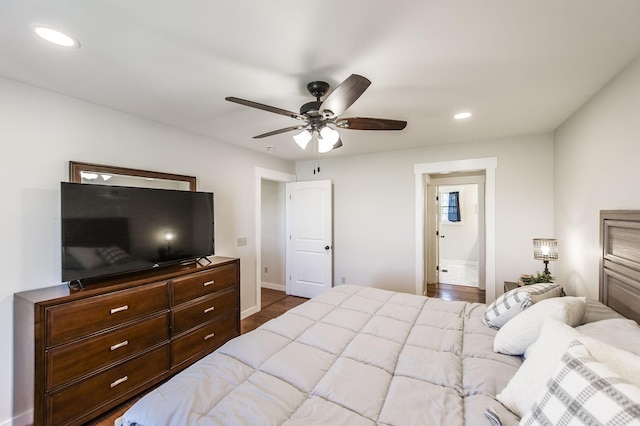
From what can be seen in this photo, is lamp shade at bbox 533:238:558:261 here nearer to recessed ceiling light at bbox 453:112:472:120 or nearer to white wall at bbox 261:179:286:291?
recessed ceiling light at bbox 453:112:472:120

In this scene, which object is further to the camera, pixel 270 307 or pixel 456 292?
pixel 456 292

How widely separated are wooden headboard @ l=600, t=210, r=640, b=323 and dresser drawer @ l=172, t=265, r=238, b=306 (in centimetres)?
317

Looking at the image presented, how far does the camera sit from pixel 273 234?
5.18 metres

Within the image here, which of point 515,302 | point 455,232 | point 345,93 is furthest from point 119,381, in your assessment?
point 455,232

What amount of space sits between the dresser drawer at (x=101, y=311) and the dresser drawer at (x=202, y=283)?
0.39ft

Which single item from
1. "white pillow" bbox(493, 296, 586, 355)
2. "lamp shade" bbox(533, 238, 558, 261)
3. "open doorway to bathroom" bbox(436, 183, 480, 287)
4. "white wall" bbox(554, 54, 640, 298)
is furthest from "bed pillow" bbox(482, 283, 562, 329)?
"open doorway to bathroom" bbox(436, 183, 480, 287)

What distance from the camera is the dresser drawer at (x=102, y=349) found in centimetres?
171

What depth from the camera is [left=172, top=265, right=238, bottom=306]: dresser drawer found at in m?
2.43

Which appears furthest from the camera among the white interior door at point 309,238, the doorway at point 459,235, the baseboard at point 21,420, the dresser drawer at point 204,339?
the doorway at point 459,235

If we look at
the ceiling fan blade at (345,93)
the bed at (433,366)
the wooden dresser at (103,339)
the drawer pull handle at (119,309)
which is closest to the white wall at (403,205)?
the bed at (433,366)

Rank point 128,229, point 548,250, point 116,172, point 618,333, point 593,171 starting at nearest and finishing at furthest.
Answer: point 618,333
point 593,171
point 128,229
point 116,172
point 548,250

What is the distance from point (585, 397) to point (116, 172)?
3199 millimetres

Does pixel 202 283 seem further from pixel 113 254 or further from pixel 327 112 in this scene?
pixel 327 112

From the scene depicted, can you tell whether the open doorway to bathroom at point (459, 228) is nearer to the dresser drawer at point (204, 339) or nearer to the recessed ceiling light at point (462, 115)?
the recessed ceiling light at point (462, 115)
